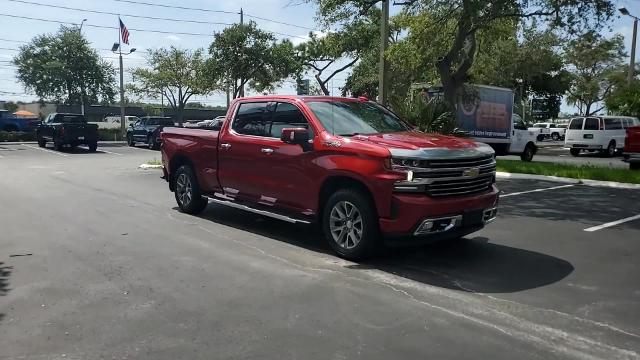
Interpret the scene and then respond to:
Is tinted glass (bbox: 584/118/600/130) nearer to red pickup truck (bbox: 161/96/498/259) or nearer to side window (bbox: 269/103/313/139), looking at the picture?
red pickup truck (bbox: 161/96/498/259)

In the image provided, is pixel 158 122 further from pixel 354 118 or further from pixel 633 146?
pixel 354 118

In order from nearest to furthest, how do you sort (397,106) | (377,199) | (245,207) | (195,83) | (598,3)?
(377,199)
(245,207)
(598,3)
(397,106)
(195,83)

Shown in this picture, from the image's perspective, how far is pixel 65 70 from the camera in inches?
1719

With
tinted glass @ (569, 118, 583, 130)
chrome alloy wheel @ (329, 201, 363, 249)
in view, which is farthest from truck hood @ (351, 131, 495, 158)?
tinted glass @ (569, 118, 583, 130)

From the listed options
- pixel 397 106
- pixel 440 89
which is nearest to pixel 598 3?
pixel 397 106

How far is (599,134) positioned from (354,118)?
75.4ft

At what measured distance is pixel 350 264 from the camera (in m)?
6.19

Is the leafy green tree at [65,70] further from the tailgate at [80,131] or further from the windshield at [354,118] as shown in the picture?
the windshield at [354,118]

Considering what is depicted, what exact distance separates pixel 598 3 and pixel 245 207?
40.5 ft

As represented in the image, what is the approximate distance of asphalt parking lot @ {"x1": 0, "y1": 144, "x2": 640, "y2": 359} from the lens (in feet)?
13.2

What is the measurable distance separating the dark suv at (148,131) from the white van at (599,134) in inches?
832

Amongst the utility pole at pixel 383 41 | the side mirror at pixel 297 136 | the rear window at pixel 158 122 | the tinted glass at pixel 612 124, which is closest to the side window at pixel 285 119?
the side mirror at pixel 297 136

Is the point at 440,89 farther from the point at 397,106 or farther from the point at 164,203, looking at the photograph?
the point at 164,203

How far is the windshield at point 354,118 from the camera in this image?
6836mm
